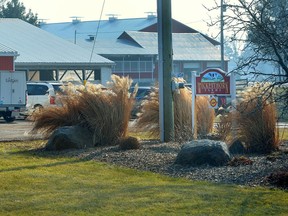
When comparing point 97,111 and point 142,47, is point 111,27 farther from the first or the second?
point 97,111

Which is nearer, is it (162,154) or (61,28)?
(162,154)

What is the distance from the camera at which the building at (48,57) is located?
47.4 m

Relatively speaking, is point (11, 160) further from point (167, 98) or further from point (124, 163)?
point (167, 98)

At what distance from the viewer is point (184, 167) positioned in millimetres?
13773

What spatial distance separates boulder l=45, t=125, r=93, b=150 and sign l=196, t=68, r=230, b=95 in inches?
121

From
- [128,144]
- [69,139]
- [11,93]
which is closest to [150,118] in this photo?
[69,139]

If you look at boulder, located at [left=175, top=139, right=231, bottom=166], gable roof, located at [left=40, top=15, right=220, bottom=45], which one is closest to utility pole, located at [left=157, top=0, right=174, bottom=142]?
boulder, located at [left=175, top=139, right=231, bottom=166]

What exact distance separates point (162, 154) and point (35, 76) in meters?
34.4

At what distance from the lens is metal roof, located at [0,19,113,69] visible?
47.3 metres

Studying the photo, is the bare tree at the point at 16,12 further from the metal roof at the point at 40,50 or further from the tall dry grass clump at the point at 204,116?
the tall dry grass clump at the point at 204,116

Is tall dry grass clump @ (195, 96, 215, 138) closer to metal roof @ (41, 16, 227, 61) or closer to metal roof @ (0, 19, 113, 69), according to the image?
metal roof @ (0, 19, 113, 69)

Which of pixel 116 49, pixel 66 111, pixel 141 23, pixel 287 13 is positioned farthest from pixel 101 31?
pixel 287 13

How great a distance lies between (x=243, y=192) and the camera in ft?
36.3

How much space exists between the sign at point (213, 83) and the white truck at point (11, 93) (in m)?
16.6
